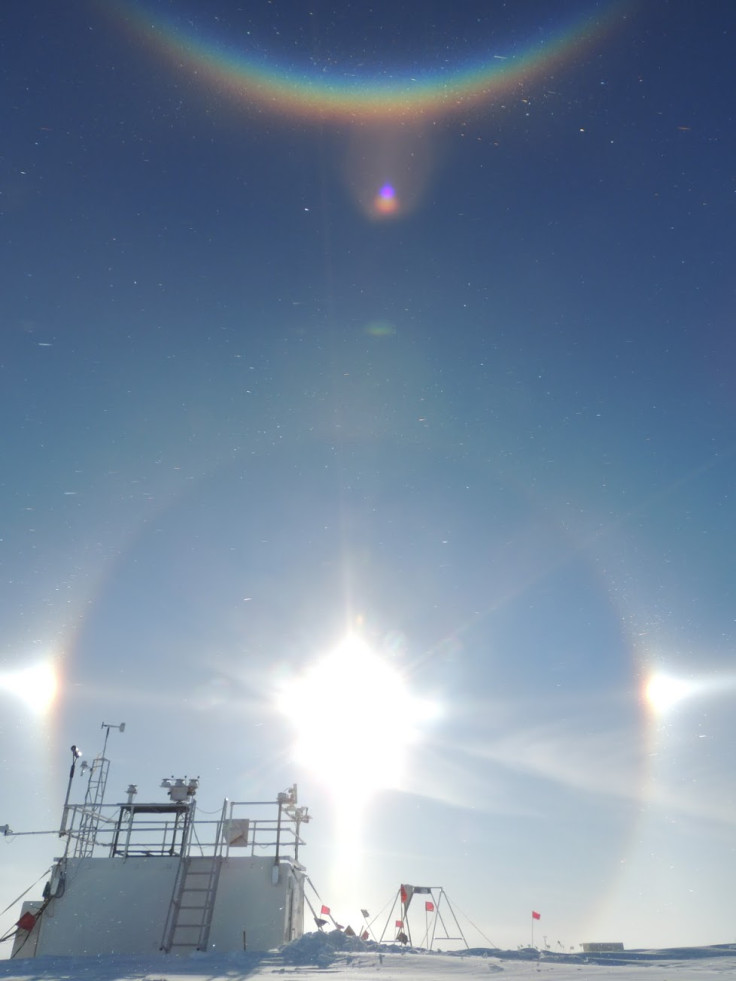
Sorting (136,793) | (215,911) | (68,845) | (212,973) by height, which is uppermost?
(136,793)

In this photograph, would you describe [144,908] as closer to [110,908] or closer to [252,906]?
[110,908]

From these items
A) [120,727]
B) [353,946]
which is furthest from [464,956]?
[120,727]

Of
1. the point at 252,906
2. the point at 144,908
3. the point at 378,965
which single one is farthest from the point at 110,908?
the point at 378,965

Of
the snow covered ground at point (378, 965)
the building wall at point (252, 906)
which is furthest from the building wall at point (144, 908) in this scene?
the snow covered ground at point (378, 965)

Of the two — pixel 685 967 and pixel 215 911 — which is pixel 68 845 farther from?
pixel 685 967

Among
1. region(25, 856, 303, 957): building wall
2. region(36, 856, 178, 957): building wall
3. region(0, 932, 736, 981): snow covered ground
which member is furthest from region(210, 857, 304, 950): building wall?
region(0, 932, 736, 981): snow covered ground

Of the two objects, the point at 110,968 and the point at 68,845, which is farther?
the point at 68,845

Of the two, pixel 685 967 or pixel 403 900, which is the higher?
pixel 403 900
